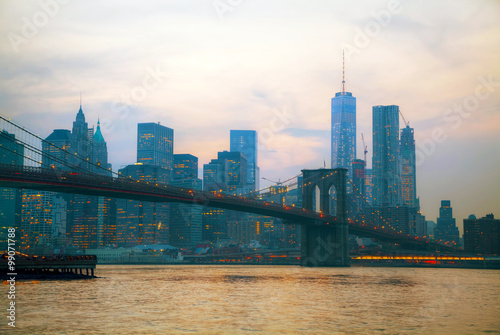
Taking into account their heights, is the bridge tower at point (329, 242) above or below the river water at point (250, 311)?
above

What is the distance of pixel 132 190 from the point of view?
86875 millimetres

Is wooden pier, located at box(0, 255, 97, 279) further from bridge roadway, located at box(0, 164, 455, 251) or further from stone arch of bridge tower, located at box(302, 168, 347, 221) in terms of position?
stone arch of bridge tower, located at box(302, 168, 347, 221)

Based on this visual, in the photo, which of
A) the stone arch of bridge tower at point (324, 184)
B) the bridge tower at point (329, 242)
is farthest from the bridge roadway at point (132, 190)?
the stone arch of bridge tower at point (324, 184)

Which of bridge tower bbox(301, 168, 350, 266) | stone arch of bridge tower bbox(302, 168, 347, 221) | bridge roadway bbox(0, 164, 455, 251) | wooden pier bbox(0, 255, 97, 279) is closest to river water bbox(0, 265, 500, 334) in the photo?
wooden pier bbox(0, 255, 97, 279)

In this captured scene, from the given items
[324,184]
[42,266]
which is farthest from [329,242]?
[42,266]

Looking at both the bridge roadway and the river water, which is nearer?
the river water

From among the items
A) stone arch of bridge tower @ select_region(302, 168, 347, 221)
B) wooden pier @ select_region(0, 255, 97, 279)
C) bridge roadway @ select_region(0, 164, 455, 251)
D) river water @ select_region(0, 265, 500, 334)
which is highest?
stone arch of bridge tower @ select_region(302, 168, 347, 221)

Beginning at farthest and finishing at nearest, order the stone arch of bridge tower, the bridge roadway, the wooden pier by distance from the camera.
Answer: the stone arch of bridge tower < the wooden pier < the bridge roadway

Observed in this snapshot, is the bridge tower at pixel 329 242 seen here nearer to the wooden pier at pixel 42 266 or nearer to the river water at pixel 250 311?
the wooden pier at pixel 42 266

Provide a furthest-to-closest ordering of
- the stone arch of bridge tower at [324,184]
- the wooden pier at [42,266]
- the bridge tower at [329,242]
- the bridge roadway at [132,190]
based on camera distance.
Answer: the stone arch of bridge tower at [324,184] → the bridge tower at [329,242] → the wooden pier at [42,266] → the bridge roadway at [132,190]

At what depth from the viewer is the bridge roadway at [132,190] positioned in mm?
72250

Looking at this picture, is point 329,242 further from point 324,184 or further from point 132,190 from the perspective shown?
point 132,190

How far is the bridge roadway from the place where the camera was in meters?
72.2

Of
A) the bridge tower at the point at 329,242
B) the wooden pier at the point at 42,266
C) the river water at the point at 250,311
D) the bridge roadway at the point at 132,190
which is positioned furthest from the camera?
the bridge tower at the point at 329,242
